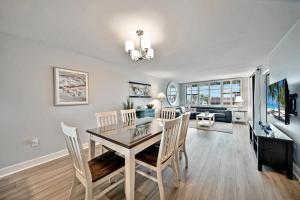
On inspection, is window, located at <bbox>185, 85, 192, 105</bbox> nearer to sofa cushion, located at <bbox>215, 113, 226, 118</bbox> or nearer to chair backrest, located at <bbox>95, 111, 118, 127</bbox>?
sofa cushion, located at <bbox>215, 113, 226, 118</bbox>

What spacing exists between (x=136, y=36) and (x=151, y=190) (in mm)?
2339

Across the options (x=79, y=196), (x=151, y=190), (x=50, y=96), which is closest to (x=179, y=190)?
(x=151, y=190)

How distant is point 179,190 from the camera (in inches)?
61.3

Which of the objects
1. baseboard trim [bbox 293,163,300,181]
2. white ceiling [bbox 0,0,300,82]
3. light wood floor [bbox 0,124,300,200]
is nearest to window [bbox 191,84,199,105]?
white ceiling [bbox 0,0,300,82]

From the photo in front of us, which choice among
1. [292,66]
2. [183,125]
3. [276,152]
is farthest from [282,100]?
[183,125]

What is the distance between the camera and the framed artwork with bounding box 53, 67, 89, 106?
2.40m

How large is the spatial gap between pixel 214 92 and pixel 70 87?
719 cm

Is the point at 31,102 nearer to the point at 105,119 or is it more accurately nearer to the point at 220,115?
the point at 105,119

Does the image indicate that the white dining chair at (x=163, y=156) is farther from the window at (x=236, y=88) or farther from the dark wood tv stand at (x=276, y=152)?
the window at (x=236, y=88)

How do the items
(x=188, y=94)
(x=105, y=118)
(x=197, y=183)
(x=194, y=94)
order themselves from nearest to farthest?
(x=197, y=183), (x=105, y=118), (x=194, y=94), (x=188, y=94)

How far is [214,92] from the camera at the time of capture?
7.08 meters

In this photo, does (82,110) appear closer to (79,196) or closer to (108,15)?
(79,196)

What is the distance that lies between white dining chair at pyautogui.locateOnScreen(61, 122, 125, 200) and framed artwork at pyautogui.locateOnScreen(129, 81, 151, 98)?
2.90 m

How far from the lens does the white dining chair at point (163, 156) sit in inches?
52.4
